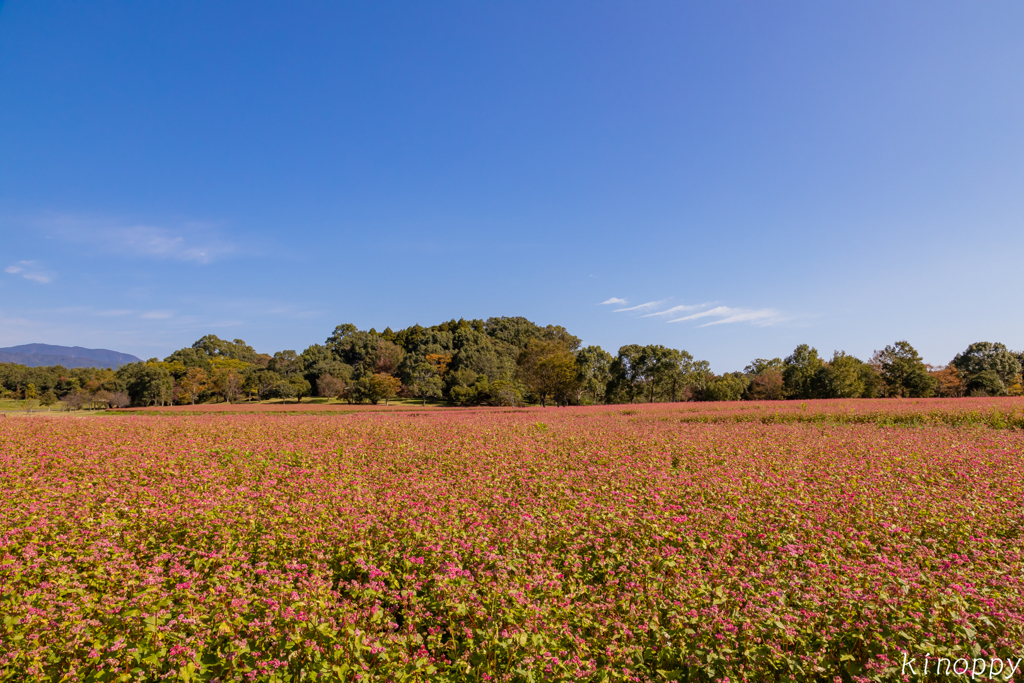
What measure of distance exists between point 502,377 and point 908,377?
2216 inches

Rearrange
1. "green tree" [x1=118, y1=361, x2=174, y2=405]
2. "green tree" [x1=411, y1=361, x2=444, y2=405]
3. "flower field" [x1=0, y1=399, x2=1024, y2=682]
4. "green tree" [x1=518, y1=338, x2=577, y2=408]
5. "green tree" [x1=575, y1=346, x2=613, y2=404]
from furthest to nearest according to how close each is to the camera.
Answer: "green tree" [x1=411, y1=361, x2=444, y2=405]
"green tree" [x1=118, y1=361, x2=174, y2=405]
"green tree" [x1=575, y1=346, x2=613, y2=404]
"green tree" [x1=518, y1=338, x2=577, y2=408]
"flower field" [x1=0, y1=399, x2=1024, y2=682]

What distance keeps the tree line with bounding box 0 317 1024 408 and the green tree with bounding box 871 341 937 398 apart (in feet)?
0.45

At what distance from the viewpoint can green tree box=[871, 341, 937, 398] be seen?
59.2 m

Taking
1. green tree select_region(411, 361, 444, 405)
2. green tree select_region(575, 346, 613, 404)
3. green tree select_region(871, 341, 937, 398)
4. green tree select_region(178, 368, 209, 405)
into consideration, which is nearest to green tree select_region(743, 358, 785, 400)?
green tree select_region(871, 341, 937, 398)

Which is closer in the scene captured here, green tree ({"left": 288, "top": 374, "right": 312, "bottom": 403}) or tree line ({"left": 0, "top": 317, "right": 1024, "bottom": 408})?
tree line ({"left": 0, "top": 317, "right": 1024, "bottom": 408})

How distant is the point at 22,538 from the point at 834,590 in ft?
33.5

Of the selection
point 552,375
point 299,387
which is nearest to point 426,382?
point 299,387

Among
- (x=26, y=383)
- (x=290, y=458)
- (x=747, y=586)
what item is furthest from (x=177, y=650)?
(x=26, y=383)

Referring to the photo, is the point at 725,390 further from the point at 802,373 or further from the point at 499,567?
the point at 499,567

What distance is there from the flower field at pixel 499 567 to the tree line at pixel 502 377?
154 ft

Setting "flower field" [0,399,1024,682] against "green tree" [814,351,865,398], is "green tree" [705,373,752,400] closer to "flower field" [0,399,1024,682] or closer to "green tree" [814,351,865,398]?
"green tree" [814,351,865,398]

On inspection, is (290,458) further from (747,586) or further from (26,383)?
(26,383)

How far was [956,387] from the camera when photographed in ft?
220

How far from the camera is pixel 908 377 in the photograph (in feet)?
197
